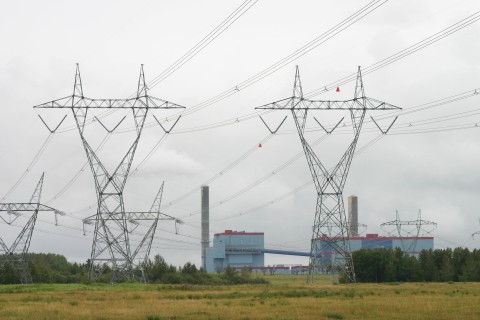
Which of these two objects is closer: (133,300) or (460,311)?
(460,311)

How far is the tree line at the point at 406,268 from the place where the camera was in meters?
127

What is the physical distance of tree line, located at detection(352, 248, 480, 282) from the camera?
127 metres

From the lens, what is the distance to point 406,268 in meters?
130

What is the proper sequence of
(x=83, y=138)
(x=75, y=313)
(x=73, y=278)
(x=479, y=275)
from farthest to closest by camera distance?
(x=479, y=275) < (x=73, y=278) < (x=83, y=138) < (x=75, y=313)

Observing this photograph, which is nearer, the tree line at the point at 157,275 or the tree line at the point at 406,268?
the tree line at the point at 157,275

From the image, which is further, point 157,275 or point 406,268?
point 406,268

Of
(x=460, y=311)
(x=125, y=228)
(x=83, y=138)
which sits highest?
(x=83, y=138)

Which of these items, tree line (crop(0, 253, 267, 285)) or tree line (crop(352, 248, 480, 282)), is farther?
tree line (crop(352, 248, 480, 282))

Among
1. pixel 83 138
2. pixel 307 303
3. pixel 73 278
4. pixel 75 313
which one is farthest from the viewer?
pixel 73 278

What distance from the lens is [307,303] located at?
1954 inches

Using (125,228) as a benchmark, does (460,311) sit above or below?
below

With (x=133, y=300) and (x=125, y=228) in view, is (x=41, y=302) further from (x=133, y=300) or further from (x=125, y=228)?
(x=125, y=228)

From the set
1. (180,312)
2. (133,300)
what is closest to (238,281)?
(133,300)

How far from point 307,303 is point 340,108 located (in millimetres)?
30627
